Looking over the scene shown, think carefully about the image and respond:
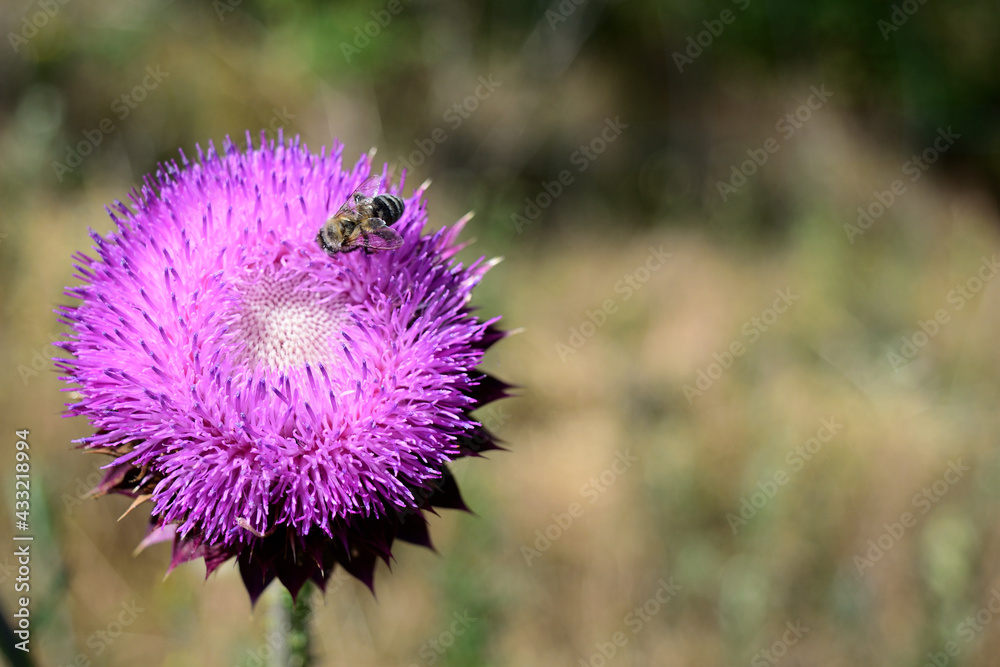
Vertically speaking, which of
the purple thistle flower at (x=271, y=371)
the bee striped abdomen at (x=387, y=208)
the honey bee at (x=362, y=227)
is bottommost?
the purple thistle flower at (x=271, y=371)

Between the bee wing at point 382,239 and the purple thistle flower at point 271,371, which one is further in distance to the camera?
the bee wing at point 382,239

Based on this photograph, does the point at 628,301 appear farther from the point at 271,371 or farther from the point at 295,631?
the point at 271,371

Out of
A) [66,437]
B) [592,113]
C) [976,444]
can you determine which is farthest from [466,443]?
[592,113]

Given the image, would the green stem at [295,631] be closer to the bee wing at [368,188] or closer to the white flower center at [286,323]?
the white flower center at [286,323]

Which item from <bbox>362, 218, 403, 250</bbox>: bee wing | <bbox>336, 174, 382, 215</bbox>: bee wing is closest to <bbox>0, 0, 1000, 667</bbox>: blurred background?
<bbox>362, 218, 403, 250</bbox>: bee wing

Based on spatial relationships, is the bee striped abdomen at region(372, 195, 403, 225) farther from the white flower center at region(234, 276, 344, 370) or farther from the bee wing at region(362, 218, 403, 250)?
the white flower center at region(234, 276, 344, 370)

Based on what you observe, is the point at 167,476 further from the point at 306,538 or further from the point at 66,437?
the point at 66,437

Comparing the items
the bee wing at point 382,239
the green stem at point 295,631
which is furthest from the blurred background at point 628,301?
the bee wing at point 382,239
